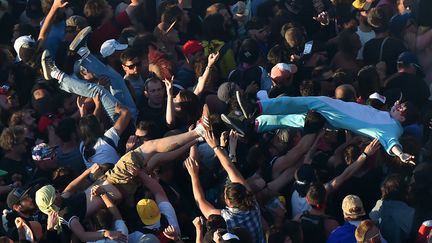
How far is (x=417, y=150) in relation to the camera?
9938 millimetres

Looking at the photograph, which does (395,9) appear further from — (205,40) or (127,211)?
(127,211)

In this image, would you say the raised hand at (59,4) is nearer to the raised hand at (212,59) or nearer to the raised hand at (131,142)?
the raised hand at (212,59)

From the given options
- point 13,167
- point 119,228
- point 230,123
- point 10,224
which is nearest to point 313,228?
point 230,123

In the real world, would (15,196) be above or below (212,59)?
below

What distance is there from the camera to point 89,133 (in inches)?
409

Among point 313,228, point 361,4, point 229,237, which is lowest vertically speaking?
point 361,4

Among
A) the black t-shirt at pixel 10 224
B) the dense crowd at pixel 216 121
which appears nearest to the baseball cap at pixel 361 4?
the dense crowd at pixel 216 121

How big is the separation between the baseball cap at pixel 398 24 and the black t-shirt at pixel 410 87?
1.18m

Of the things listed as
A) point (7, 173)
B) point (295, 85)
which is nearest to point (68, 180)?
point (7, 173)

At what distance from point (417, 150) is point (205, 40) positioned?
3429mm

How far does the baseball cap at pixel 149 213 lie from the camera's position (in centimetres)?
897

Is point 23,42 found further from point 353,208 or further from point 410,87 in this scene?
point 353,208

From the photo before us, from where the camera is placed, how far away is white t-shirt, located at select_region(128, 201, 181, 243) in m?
8.94

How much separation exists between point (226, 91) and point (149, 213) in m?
2.34
